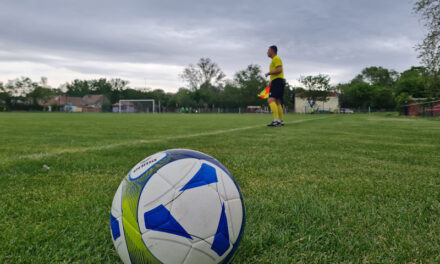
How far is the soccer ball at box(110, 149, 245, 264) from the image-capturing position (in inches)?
46.6

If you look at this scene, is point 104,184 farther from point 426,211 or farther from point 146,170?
point 426,211

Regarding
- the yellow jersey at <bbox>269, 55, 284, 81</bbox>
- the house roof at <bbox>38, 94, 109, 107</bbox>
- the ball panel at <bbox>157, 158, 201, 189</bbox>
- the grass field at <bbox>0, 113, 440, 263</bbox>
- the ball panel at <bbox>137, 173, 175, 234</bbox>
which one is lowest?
the grass field at <bbox>0, 113, 440, 263</bbox>

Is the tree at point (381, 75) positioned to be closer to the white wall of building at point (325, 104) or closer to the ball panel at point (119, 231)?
the white wall of building at point (325, 104)

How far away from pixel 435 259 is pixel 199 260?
3.76 feet

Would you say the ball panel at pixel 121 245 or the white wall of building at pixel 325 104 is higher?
the white wall of building at pixel 325 104

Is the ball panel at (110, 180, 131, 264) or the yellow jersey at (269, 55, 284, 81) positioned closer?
the ball panel at (110, 180, 131, 264)

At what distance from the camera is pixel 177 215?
1.19 metres

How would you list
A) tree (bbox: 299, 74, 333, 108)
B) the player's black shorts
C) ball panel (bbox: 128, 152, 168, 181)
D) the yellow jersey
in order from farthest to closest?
tree (bbox: 299, 74, 333, 108) → the player's black shorts → the yellow jersey → ball panel (bbox: 128, 152, 168, 181)

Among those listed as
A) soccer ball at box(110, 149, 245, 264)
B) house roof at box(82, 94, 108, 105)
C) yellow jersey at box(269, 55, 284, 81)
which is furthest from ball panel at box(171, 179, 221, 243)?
house roof at box(82, 94, 108, 105)

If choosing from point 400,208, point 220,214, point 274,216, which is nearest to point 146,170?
point 220,214

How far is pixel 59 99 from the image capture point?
283 feet

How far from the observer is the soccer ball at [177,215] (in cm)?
118

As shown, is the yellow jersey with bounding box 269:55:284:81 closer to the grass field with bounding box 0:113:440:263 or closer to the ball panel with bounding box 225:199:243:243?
the grass field with bounding box 0:113:440:263

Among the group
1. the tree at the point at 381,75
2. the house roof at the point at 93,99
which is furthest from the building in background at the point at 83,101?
the tree at the point at 381,75
